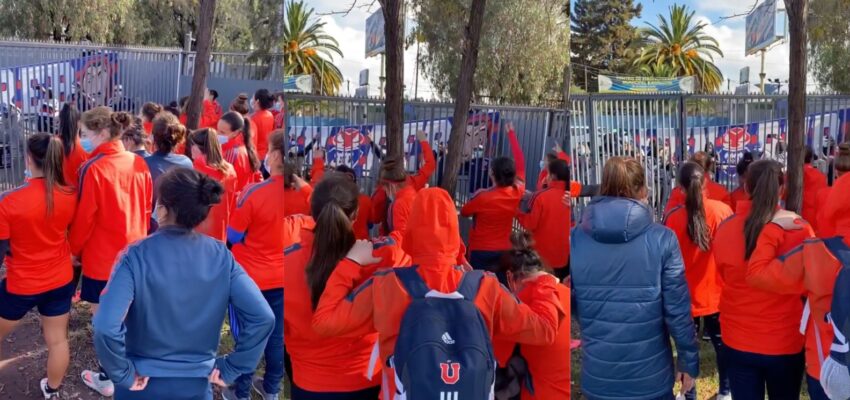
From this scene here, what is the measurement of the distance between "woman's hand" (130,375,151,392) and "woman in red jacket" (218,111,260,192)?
175 cm

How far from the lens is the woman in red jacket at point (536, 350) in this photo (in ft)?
7.18

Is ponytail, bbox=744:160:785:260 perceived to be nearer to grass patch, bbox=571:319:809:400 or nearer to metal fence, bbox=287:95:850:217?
metal fence, bbox=287:95:850:217

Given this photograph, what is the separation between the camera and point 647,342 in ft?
8.98

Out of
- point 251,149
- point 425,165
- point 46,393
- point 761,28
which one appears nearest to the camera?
point 425,165

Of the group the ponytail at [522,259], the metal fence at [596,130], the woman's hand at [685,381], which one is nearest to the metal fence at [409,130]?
the metal fence at [596,130]

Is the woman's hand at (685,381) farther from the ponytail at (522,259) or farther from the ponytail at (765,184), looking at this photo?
the ponytail at (522,259)

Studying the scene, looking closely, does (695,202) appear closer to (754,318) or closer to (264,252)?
(754,318)

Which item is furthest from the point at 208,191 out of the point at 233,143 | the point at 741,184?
the point at 233,143

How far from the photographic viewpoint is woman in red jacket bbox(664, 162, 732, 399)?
2.26 metres

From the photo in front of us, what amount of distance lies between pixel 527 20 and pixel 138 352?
1638 mm

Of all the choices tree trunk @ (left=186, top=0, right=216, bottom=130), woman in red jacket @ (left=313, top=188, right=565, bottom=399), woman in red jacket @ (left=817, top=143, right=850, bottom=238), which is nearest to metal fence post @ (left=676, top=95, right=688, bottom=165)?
woman in red jacket @ (left=817, top=143, right=850, bottom=238)

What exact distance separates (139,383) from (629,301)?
1.65 m

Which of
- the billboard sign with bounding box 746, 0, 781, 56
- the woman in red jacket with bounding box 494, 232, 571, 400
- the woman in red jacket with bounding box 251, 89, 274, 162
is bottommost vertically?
the woman in red jacket with bounding box 494, 232, 571, 400

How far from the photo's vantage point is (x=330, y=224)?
6.87 feet
